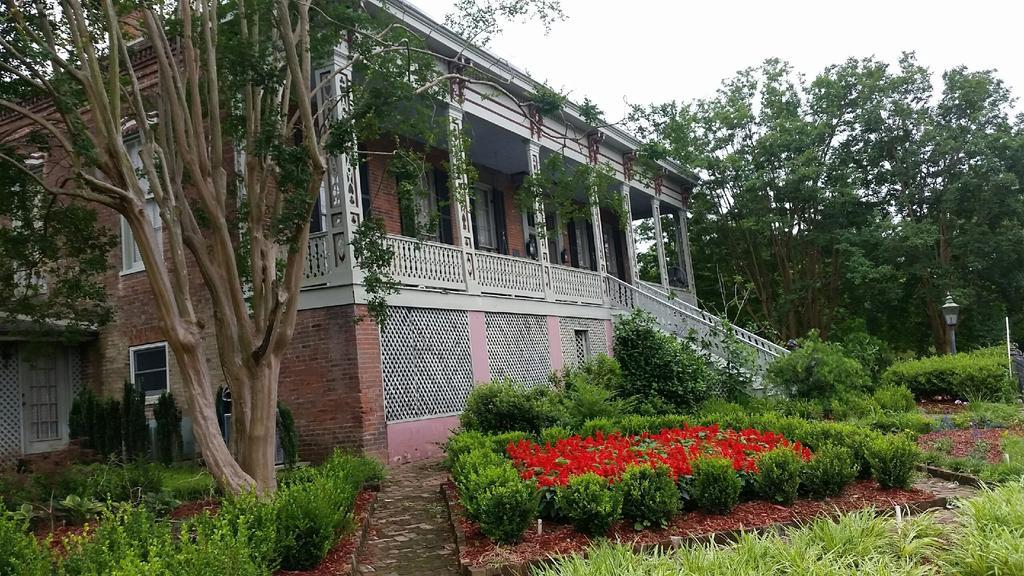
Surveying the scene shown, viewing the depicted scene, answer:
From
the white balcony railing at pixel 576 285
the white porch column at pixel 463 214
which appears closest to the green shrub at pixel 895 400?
the white balcony railing at pixel 576 285

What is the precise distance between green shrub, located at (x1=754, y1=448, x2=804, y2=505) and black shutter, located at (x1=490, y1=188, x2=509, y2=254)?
41.1 ft

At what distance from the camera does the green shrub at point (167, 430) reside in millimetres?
12117

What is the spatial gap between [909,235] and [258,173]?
61.0 feet

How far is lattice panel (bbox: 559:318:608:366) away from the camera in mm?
17562

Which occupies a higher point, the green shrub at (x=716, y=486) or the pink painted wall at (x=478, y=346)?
the pink painted wall at (x=478, y=346)

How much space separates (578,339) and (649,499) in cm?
1234

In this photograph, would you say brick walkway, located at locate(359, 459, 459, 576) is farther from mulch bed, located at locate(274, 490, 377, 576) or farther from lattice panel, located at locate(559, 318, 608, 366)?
lattice panel, located at locate(559, 318, 608, 366)

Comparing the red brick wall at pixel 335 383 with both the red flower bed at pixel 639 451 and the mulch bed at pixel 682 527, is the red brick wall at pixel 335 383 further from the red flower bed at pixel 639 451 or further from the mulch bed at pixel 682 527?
the mulch bed at pixel 682 527

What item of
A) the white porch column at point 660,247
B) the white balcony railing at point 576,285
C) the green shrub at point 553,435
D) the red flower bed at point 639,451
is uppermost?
the white porch column at point 660,247

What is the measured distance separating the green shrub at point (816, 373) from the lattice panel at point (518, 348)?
468cm

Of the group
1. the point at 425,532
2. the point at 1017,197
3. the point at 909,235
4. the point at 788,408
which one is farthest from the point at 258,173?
the point at 1017,197

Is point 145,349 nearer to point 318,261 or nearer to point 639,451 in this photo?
point 318,261

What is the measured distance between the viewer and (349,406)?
1152 cm

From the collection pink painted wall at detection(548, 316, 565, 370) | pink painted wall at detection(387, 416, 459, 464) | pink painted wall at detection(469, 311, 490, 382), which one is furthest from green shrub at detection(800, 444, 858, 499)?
pink painted wall at detection(548, 316, 565, 370)
